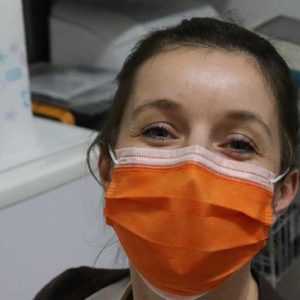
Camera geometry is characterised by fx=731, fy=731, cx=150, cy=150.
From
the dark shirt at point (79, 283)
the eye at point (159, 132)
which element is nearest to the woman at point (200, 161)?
the eye at point (159, 132)

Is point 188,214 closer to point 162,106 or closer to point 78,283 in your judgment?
point 162,106

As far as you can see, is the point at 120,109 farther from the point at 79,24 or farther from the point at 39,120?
the point at 79,24

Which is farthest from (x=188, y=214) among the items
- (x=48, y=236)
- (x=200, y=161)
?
(x=48, y=236)

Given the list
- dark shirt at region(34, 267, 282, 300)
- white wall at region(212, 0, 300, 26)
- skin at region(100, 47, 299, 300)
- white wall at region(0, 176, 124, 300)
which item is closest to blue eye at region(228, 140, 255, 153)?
skin at region(100, 47, 299, 300)

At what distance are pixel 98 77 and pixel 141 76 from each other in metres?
0.76

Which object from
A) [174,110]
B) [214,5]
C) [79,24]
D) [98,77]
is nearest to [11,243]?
[174,110]

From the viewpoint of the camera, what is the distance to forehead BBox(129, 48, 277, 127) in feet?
2.67

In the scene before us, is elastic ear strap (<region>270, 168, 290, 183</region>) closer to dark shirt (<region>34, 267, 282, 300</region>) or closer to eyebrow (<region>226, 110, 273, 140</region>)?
eyebrow (<region>226, 110, 273, 140</region>)

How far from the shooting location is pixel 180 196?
77 centimetres

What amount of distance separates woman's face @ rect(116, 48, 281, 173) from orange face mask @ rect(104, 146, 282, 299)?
2 cm

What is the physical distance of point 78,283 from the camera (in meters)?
1.08

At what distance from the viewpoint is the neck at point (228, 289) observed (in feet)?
2.82

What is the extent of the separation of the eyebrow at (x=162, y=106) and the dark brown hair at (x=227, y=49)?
5 cm

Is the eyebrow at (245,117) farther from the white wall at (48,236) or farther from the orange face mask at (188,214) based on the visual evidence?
the white wall at (48,236)
